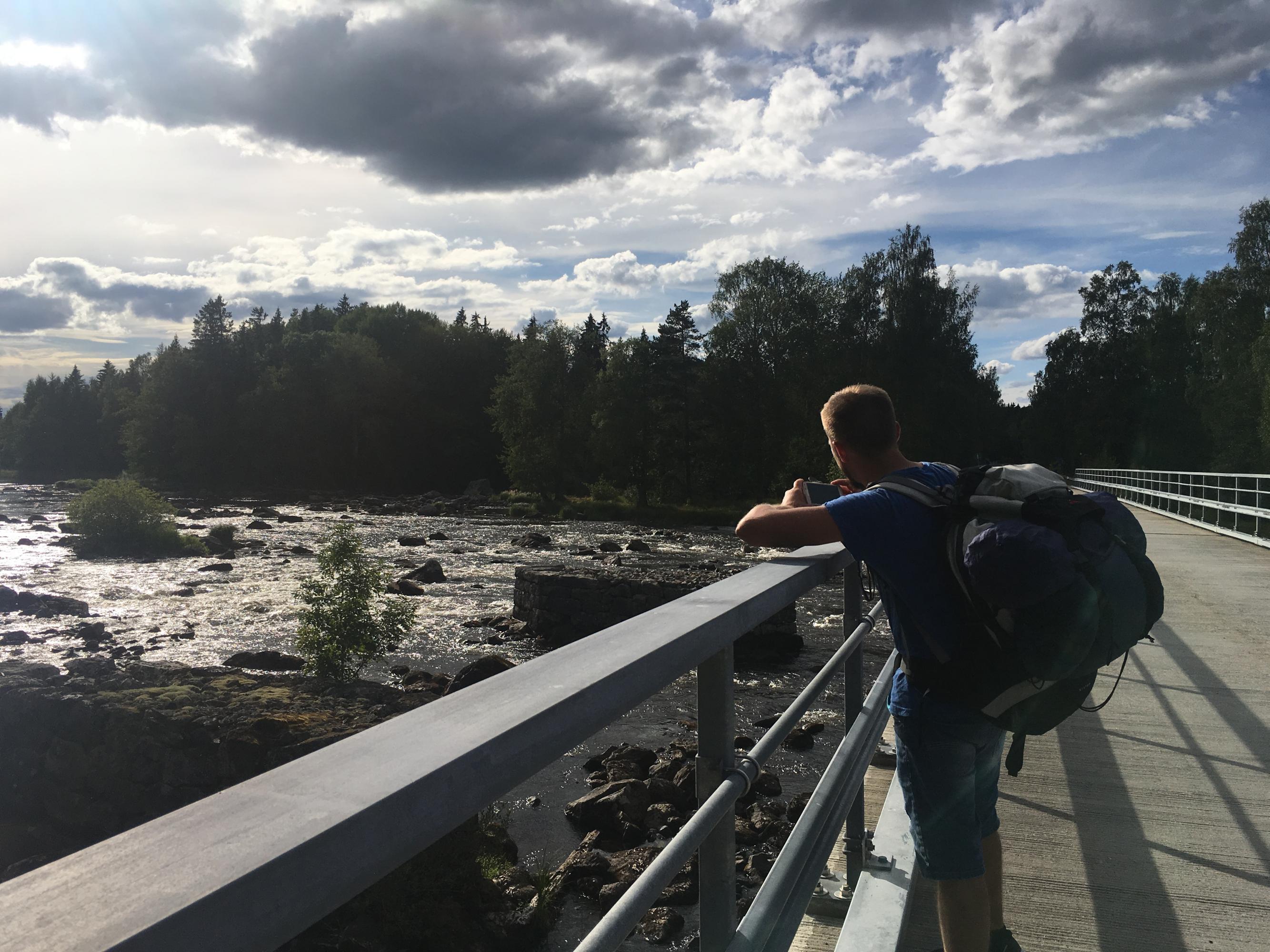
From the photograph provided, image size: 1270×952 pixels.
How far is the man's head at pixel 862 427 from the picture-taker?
2.63 metres

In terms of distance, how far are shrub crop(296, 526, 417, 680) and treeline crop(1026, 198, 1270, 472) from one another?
41.6m

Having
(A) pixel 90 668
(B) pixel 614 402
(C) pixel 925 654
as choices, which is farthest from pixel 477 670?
(B) pixel 614 402

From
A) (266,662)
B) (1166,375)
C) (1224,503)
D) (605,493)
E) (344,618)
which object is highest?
(1166,375)

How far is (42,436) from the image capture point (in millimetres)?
116938

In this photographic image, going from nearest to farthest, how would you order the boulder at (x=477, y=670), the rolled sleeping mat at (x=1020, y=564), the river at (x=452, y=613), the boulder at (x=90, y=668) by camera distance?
1. the rolled sleeping mat at (x=1020, y=564)
2. the river at (x=452, y=613)
3. the boulder at (x=90, y=668)
4. the boulder at (x=477, y=670)

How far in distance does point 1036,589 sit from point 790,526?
2.34 feet

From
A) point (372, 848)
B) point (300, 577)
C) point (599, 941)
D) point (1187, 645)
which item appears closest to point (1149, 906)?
point (599, 941)

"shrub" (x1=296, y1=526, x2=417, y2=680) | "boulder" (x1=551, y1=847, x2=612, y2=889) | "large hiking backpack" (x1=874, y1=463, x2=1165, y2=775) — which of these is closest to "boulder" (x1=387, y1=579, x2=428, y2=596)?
"shrub" (x1=296, y1=526, x2=417, y2=680)

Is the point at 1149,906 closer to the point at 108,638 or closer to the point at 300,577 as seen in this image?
the point at 108,638

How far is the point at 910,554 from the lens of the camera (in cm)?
225

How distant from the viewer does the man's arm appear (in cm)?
243

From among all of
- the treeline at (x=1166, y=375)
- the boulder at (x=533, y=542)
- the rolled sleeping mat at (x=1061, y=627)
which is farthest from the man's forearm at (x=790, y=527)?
the treeline at (x=1166, y=375)

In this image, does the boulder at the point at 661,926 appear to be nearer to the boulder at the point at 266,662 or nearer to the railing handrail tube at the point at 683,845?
the railing handrail tube at the point at 683,845

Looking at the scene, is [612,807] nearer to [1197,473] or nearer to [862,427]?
[862,427]
